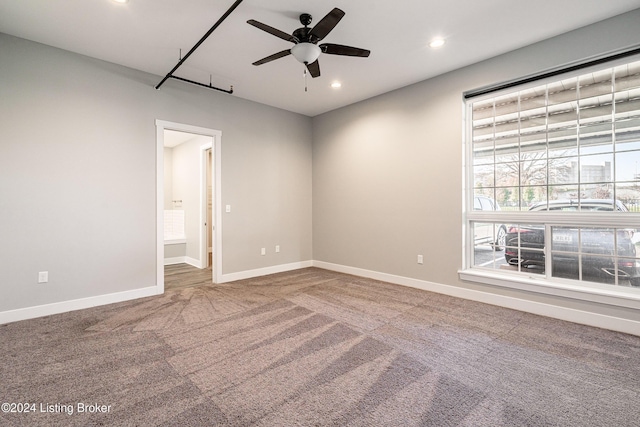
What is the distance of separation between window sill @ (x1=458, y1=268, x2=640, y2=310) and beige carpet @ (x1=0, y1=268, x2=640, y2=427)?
12.2 inches

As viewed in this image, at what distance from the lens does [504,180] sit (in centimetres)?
376

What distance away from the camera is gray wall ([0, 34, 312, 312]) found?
316cm

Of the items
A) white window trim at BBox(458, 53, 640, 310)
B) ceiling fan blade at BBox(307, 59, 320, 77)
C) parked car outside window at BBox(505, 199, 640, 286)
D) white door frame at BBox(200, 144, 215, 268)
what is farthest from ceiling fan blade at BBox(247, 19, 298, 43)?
white door frame at BBox(200, 144, 215, 268)

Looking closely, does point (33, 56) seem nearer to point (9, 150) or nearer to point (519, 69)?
point (9, 150)

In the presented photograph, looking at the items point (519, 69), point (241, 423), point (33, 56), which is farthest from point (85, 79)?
point (519, 69)

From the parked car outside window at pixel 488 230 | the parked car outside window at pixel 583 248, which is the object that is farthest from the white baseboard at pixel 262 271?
the parked car outside window at pixel 583 248

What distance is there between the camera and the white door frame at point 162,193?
4105 mm

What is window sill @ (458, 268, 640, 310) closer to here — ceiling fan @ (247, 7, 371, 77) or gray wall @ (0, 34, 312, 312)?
ceiling fan @ (247, 7, 371, 77)

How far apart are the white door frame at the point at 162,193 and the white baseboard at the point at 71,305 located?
0.81 feet

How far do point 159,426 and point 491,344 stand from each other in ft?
8.79

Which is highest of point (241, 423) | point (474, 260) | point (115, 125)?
point (115, 125)

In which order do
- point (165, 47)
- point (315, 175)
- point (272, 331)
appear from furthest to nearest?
1. point (315, 175)
2. point (165, 47)
3. point (272, 331)

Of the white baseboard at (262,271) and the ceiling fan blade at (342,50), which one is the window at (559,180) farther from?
the white baseboard at (262,271)

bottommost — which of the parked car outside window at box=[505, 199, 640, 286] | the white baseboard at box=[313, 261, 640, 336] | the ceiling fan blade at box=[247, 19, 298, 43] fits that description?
the white baseboard at box=[313, 261, 640, 336]
